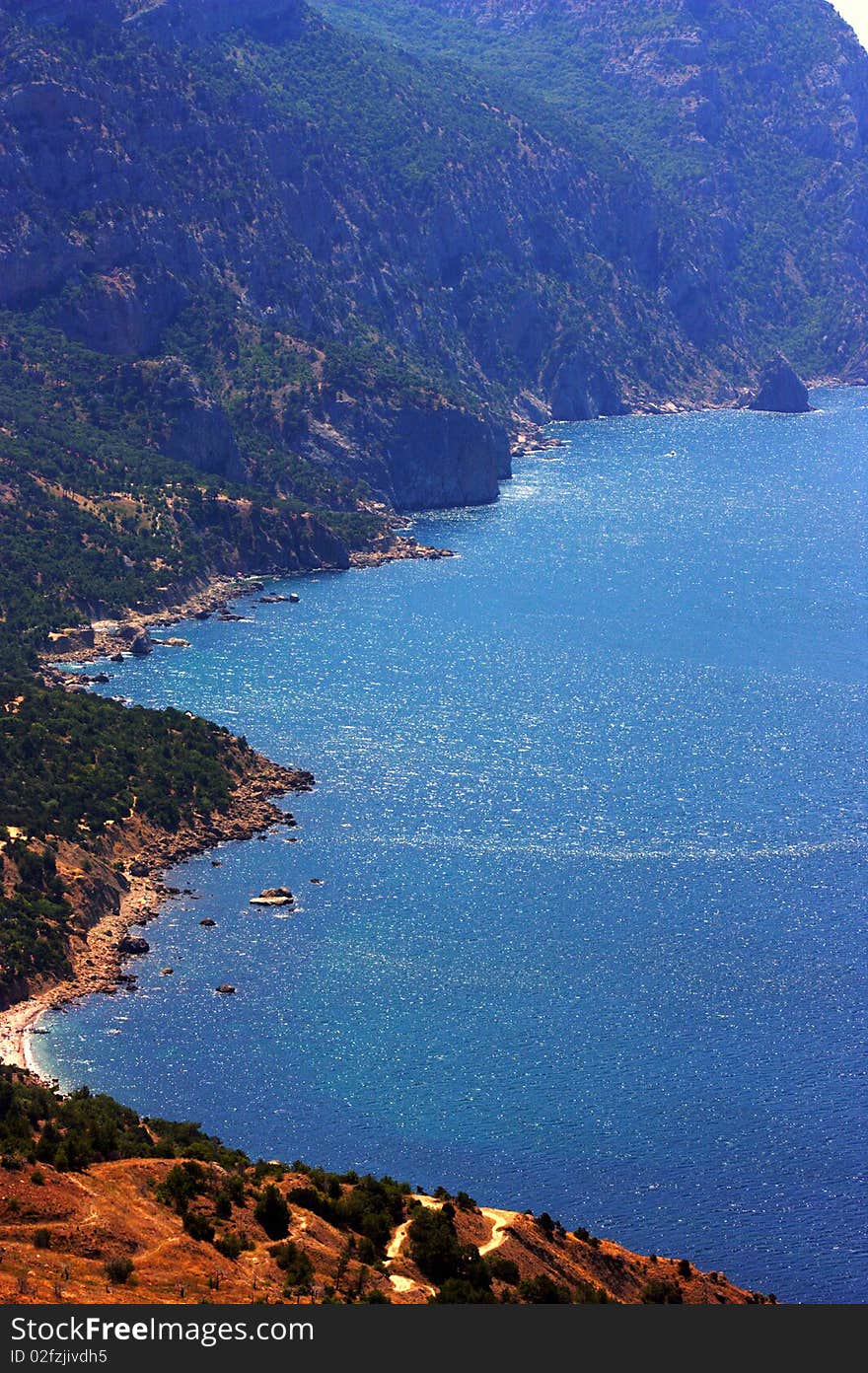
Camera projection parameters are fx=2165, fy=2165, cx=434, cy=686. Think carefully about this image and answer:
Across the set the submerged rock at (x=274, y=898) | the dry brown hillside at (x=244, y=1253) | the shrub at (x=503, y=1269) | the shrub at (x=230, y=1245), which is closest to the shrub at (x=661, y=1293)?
the dry brown hillside at (x=244, y=1253)

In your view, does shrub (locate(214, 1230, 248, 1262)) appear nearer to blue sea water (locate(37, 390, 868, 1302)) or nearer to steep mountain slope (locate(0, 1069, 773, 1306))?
steep mountain slope (locate(0, 1069, 773, 1306))

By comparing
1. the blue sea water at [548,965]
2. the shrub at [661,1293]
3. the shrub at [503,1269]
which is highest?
the shrub at [503,1269]

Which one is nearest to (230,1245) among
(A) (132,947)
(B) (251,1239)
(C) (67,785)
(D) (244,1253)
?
(D) (244,1253)

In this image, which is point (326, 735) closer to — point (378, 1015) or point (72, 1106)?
point (378, 1015)

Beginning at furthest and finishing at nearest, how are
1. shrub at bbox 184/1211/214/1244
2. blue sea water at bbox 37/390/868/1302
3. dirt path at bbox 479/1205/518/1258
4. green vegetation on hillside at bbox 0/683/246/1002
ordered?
green vegetation on hillside at bbox 0/683/246/1002, blue sea water at bbox 37/390/868/1302, dirt path at bbox 479/1205/518/1258, shrub at bbox 184/1211/214/1244

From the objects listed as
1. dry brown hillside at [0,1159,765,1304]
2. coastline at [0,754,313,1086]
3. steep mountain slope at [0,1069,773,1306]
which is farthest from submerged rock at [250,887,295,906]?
dry brown hillside at [0,1159,765,1304]

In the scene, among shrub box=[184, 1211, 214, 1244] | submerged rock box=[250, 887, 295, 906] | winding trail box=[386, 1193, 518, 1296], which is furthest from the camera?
submerged rock box=[250, 887, 295, 906]

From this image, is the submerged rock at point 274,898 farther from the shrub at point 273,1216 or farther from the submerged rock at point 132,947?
the shrub at point 273,1216

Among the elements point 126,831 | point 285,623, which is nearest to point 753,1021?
point 126,831
